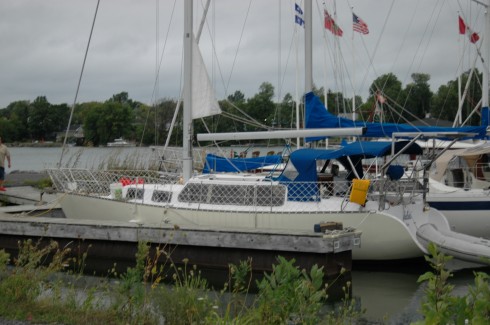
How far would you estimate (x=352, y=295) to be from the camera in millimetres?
12805

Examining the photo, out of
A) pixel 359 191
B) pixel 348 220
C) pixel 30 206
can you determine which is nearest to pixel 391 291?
pixel 348 220

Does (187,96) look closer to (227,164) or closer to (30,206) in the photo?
(227,164)

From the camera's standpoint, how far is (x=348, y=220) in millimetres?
13938

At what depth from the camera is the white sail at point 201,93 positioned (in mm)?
16883

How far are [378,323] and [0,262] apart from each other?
242 inches

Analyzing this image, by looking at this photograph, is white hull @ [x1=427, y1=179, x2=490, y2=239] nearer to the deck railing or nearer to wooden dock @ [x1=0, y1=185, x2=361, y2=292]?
the deck railing

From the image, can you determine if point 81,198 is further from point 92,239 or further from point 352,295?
point 352,295

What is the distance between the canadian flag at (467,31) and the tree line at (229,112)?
392 cm

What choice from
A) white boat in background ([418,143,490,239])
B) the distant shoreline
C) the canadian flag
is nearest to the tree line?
the distant shoreline

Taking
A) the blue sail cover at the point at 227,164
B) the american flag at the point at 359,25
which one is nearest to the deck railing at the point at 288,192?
the blue sail cover at the point at 227,164

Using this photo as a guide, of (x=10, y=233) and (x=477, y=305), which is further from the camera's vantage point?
(x=10, y=233)

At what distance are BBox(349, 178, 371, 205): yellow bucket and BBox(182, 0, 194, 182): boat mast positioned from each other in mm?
4631

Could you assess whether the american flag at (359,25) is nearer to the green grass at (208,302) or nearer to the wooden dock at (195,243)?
the wooden dock at (195,243)

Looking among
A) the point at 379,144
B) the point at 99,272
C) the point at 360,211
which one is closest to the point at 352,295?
the point at 360,211
